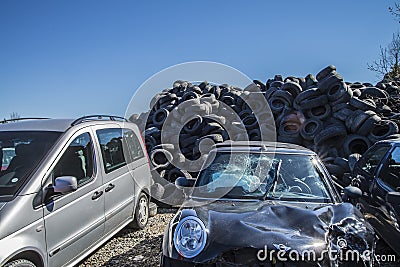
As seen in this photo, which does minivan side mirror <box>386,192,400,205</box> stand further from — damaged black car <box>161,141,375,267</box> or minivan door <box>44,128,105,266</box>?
minivan door <box>44,128,105,266</box>

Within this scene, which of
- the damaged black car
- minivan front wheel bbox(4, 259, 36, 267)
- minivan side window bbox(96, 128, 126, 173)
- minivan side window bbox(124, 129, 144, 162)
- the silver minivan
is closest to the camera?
the damaged black car

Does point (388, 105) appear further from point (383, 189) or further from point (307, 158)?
point (307, 158)

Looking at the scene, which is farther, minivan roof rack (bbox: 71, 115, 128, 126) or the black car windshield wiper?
minivan roof rack (bbox: 71, 115, 128, 126)

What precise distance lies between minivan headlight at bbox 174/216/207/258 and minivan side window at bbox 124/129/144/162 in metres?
2.82

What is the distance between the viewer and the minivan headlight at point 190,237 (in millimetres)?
2713

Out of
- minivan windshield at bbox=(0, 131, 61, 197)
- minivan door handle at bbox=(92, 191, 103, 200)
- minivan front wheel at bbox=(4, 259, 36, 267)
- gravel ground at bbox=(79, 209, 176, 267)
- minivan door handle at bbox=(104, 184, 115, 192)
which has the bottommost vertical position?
gravel ground at bbox=(79, 209, 176, 267)

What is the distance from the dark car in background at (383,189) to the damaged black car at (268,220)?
0.67 m

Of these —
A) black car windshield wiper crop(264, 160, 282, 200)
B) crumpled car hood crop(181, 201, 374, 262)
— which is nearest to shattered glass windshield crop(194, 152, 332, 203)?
black car windshield wiper crop(264, 160, 282, 200)

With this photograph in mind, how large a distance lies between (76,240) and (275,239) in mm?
2343

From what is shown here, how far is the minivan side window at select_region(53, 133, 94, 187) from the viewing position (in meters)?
3.75

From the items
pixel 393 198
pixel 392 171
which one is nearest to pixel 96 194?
pixel 393 198

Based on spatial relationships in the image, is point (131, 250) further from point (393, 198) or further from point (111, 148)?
point (393, 198)

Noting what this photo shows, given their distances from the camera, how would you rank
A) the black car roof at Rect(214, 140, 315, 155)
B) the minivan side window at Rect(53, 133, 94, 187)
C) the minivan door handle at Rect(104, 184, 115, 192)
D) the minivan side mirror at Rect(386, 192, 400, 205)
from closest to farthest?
the minivan side window at Rect(53, 133, 94, 187) → the minivan side mirror at Rect(386, 192, 400, 205) → the black car roof at Rect(214, 140, 315, 155) → the minivan door handle at Rect(104, 184, 115, 192)

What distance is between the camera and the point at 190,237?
9.21 ft
